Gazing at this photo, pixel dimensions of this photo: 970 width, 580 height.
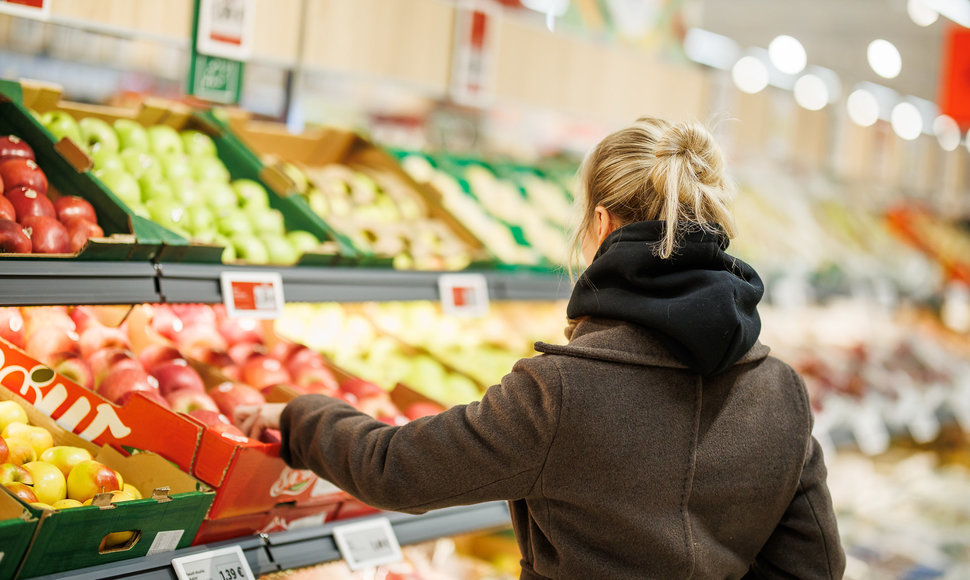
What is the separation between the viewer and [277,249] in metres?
2.13

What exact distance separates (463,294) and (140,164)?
85 cm

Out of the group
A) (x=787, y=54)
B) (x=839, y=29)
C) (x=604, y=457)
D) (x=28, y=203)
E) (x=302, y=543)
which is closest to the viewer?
(x=604, y=457)

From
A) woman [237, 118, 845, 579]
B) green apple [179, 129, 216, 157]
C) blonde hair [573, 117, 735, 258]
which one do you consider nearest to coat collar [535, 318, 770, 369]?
woman [237, 118, 845, 579]

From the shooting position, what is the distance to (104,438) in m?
1.63

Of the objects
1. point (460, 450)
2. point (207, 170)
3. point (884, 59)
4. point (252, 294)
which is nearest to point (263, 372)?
point (252, 294)

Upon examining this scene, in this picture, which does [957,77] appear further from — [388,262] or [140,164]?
[140,164]

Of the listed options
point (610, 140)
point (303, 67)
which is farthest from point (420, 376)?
point (610, 140)

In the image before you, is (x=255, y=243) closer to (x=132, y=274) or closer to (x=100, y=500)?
(x=132, y=274)

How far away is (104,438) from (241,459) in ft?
0.91

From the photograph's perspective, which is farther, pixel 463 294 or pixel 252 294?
pixel 463 294

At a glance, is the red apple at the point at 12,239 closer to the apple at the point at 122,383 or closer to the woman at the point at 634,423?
the apple at the point at 122,383

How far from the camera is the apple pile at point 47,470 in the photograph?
1.44m

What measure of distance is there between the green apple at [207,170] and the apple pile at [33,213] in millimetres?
429

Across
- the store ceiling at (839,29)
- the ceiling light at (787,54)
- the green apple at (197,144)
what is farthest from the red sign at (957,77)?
the green apple at (197,144)
